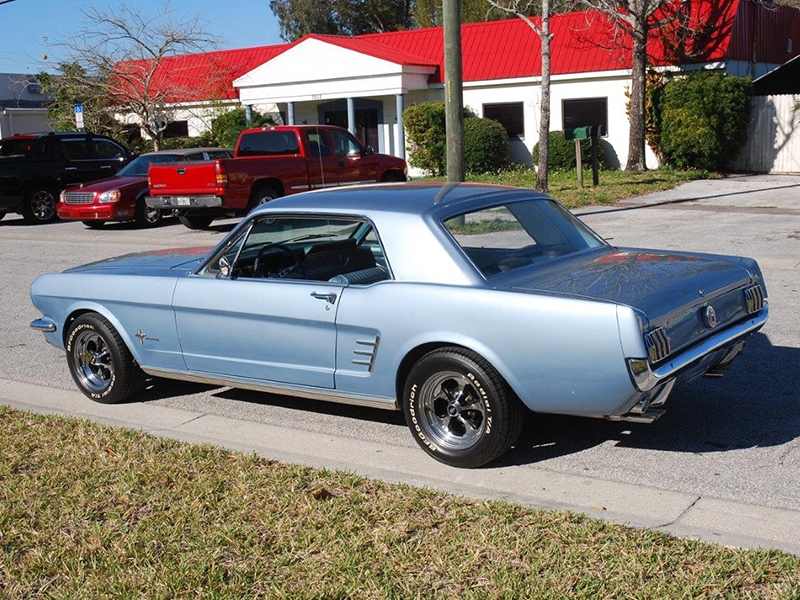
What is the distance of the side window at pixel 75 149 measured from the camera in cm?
2214

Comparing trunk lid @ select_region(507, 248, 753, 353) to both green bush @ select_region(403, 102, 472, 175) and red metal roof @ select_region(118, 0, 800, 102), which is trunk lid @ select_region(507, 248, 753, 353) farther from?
green bush @ select_region(403, 102, 472, 175)

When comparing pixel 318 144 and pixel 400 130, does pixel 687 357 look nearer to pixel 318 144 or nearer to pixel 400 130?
pixel 318 144

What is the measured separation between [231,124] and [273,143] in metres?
15.9

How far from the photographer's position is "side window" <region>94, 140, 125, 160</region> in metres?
22.7

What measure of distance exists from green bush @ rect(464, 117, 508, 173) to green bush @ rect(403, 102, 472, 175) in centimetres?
115

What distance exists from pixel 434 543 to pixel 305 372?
182 centimetres

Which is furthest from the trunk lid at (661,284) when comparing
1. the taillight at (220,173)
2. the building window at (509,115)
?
the building window at (509,115)

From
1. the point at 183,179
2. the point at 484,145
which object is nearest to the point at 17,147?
the point at 183,179

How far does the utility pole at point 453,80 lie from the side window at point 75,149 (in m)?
11.5

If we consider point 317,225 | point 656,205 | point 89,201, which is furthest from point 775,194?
point 317,225

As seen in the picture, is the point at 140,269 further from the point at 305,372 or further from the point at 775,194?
the point at 775,194

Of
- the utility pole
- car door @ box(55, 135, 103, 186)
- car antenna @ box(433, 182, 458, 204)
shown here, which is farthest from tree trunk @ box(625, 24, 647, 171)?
car antenna @ box(433, 182, 458, 204)

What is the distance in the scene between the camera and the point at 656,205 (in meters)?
18.6

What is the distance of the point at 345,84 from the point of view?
31.0 metres
